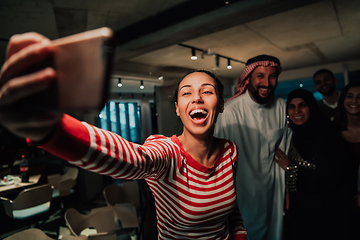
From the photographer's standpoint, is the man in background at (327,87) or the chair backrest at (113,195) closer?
the man in background at (327,87)

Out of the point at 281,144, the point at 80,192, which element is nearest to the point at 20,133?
the point at 281,144

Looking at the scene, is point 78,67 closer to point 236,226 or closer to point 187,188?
point 187,188

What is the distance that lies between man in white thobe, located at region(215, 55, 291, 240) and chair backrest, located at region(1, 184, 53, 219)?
2691 mm

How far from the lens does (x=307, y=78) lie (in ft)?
17.5

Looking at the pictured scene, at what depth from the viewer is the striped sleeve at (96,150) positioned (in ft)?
1.35

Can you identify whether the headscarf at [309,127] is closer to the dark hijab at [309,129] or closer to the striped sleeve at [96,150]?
the dark hijab at [309,129]

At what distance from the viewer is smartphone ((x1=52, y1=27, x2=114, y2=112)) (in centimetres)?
31

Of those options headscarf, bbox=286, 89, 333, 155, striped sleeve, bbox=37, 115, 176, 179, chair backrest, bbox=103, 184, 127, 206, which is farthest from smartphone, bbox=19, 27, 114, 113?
chair backrest, bbox=103, 184, 127, 206

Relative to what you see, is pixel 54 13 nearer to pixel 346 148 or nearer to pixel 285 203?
pixel 285 203

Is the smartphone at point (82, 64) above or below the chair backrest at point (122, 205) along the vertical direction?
above

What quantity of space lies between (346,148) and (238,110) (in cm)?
103

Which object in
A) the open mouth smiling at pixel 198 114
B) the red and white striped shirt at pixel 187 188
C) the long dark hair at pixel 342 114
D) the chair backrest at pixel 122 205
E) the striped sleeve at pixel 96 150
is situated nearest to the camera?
the striped sleeve at pixel 96 150

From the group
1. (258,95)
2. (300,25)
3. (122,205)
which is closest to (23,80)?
(258,95)

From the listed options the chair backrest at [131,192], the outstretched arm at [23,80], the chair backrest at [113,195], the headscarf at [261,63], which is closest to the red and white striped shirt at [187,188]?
the outstretched arm at [23,80]
